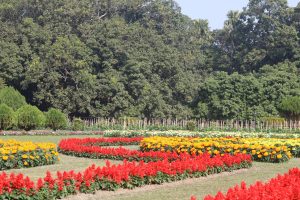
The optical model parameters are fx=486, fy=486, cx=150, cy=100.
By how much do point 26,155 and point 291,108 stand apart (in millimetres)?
31192

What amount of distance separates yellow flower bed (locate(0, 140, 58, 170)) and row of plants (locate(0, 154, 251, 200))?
3352 mm

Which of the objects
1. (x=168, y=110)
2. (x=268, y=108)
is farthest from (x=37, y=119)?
(x=268, y=108)

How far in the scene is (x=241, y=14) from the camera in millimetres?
62094

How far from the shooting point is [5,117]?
34.2 meters

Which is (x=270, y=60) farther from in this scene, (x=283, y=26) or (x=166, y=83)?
(x=166, y=83)

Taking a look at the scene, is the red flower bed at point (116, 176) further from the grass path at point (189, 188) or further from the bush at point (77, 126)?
the bush at point (77, 126)

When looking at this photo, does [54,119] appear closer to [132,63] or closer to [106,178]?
[132,63]

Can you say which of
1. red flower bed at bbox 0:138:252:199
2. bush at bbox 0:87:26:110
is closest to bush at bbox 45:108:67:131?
bush at bbox 0:87:26:110

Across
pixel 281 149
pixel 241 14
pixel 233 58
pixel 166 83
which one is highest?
pixel 241 14

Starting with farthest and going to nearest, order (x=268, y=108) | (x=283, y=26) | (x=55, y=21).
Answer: (x=283, y=26), (x=55, y=21), (x=268, y=108)

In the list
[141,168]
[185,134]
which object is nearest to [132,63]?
[185,134]

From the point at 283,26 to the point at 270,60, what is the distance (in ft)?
14.3

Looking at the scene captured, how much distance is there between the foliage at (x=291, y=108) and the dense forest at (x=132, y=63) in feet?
13.4

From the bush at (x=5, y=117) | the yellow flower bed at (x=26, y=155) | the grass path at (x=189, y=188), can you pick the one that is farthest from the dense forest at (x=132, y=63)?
the grass path at (x=189, y=188)
